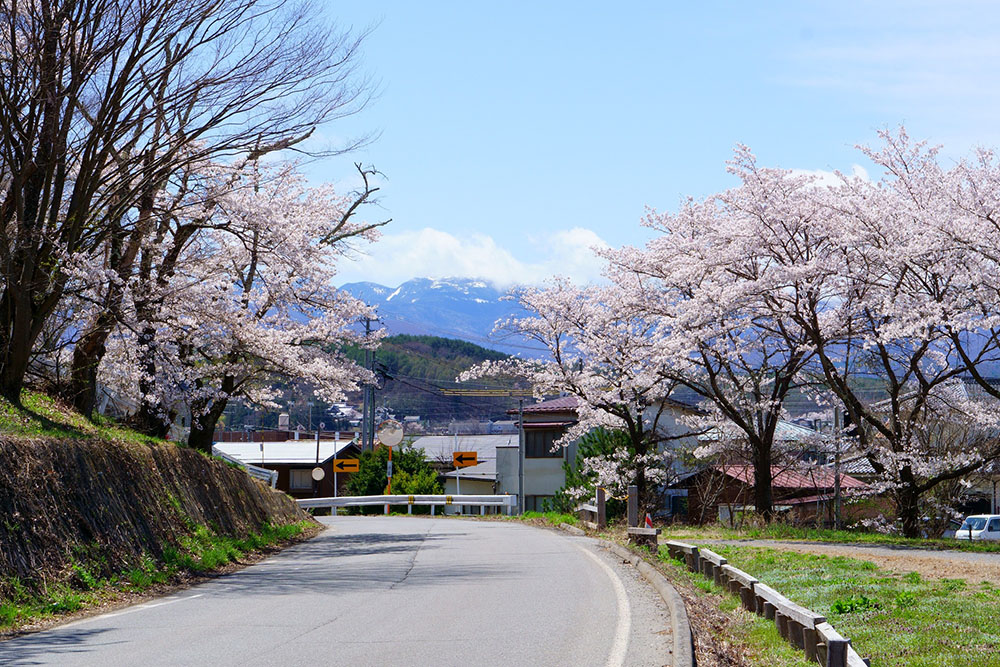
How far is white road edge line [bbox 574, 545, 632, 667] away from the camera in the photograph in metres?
7.81

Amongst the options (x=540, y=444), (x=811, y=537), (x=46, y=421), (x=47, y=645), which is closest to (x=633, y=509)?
(x=811, y=537)

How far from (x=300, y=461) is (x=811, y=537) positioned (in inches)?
1822

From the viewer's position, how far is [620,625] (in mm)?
9562

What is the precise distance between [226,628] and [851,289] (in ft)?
59.3

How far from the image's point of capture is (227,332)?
21031 mm

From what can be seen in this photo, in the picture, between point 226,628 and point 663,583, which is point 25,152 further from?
point 663,583

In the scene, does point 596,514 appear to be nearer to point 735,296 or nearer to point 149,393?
point 735,296

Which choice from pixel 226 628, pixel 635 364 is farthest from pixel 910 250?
pixel 226 628

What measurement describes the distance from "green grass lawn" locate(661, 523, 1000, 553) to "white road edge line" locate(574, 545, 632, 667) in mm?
7360

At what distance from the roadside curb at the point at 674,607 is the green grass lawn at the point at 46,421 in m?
8.23

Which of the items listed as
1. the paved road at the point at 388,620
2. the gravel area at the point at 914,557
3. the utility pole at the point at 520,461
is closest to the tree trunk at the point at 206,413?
the paved road at the point at 388,620

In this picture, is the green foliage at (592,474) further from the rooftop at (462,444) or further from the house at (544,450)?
the rooftop at (462,444)

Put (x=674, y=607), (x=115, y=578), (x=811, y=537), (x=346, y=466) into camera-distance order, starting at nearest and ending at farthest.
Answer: (x=674, y=607) → (x=115, y=578) → (x=811, y=537) → (x=346, y=466)

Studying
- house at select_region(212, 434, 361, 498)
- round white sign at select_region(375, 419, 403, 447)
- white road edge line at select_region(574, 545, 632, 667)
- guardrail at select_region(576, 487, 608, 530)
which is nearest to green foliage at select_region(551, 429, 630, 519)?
guardrail at select_region(576, 487, 608, 530)
